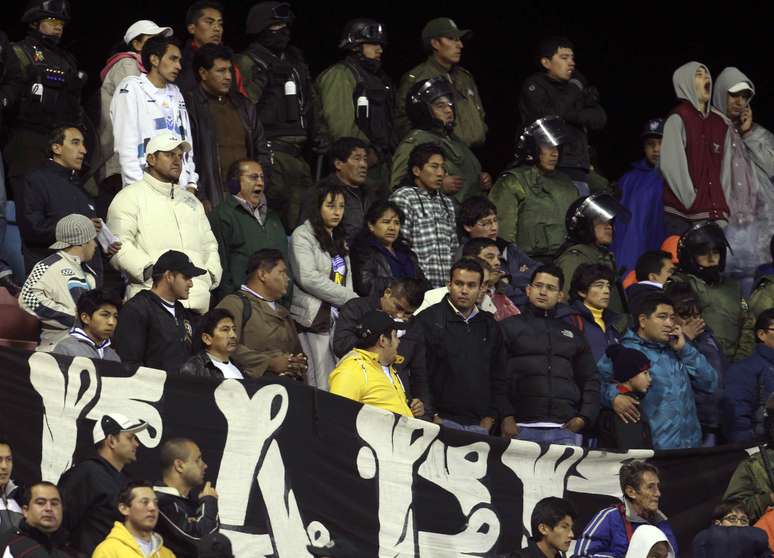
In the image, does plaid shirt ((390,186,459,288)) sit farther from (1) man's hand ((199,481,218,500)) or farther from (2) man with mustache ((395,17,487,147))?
(1) man's hand ((199,481,218,500))

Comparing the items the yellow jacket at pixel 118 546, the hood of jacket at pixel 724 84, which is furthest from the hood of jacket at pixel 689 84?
the yellow jacket at pixel 118 546

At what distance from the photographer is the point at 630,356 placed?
41.0 feet

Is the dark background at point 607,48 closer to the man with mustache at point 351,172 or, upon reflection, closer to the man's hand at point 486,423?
the man with mustache at point 351,172

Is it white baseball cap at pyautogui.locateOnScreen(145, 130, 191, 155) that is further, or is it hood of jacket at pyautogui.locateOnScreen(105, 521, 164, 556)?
white baseball cap at pyautogui.locateOnScreen(145, 130, 191, 155)

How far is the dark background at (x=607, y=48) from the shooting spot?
58.2 feet

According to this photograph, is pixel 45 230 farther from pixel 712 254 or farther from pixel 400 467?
pixel 712 254

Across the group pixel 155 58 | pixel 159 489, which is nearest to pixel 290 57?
pixel 155 58

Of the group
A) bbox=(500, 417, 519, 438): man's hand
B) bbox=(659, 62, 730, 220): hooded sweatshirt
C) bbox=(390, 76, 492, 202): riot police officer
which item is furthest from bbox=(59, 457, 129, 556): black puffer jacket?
bbox=(659, 62, 730, 220): hooded sweatshirt

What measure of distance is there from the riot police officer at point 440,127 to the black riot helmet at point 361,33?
51 cm

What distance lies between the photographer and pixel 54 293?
1140cm

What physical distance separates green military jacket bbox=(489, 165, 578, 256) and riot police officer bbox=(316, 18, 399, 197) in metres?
0.92

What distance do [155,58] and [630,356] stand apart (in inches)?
146

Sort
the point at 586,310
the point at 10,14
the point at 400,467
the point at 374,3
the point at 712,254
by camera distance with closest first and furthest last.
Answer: the point at 400,467 < the point at 586,310 < the point at 712,254 < the point at 10,14 < the point at 374,3

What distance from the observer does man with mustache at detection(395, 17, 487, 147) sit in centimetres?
1549
